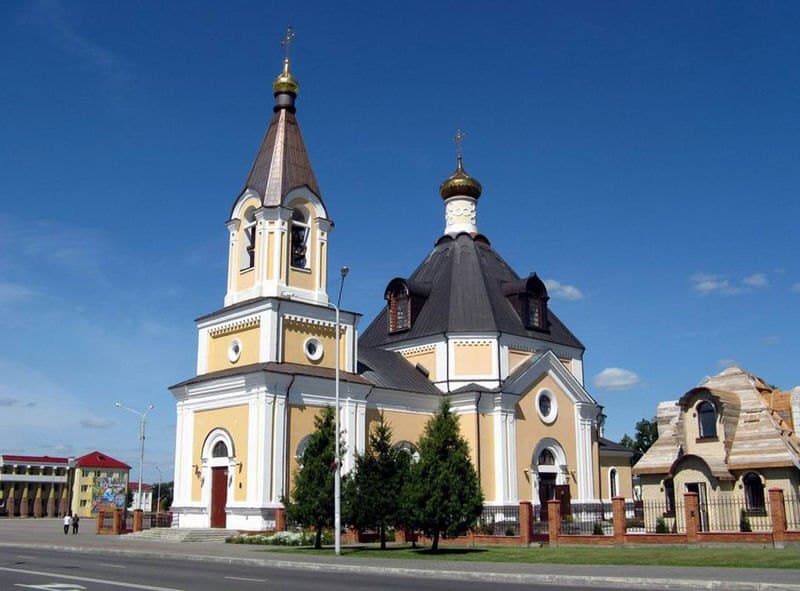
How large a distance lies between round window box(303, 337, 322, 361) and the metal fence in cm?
921

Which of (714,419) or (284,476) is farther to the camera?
(284,476)

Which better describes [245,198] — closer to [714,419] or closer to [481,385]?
[481,385]

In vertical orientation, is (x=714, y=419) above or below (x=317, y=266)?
below

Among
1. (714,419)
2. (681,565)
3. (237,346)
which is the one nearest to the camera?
(681,565)

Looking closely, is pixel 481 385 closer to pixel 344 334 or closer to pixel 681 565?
pixel 344 334

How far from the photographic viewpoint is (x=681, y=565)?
19266mm

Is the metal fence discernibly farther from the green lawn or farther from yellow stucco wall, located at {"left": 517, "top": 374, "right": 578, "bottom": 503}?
the green lawn

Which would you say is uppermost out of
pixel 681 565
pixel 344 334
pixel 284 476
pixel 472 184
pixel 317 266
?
pixel 472 184

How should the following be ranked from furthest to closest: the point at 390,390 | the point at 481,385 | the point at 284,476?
the point at 481,385 → the point at 390,390 → the point at 284,476

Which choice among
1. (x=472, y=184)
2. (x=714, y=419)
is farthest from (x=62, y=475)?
(x=714, y=419)

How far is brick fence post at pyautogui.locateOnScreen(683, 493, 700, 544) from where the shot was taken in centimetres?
2546

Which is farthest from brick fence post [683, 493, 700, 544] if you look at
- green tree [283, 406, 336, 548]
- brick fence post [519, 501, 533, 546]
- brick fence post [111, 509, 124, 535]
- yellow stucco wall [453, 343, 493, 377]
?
brick fence post [111, 509, 124, 535]

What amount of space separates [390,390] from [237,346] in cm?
704

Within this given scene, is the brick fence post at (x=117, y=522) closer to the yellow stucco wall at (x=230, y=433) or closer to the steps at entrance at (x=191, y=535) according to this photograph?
the steps at entrance at (x=191, y=535)
